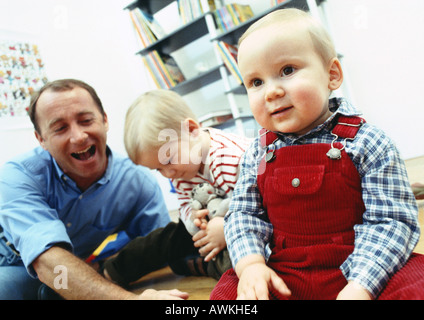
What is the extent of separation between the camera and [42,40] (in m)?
2.42

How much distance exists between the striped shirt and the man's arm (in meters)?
0.34

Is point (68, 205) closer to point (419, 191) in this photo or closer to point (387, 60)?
point (419, 191)

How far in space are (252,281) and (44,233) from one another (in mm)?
769

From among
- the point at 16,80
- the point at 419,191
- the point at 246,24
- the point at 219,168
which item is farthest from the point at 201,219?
the point at 16,80

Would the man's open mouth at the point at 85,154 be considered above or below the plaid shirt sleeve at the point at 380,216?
above

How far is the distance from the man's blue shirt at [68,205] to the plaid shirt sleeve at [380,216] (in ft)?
2.90

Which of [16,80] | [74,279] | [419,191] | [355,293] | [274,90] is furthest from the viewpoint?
→ [16,80]

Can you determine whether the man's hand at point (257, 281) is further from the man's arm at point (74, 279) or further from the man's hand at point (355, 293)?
the man's arm at point (74, 279)

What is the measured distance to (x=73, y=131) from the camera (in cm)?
129

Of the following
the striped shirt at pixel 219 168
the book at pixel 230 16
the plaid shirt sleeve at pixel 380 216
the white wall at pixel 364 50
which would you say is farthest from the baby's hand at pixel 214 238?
the book at pixel 230 16

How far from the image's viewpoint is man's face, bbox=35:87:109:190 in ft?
4.19

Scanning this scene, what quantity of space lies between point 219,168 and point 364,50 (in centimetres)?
192

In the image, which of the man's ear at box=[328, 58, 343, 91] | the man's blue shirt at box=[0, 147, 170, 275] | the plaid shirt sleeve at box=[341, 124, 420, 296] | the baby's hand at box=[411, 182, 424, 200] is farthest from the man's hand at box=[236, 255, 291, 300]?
the baby's hand at box=[411, 182, 424, 200]

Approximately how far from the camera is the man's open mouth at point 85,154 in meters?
1.35
